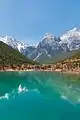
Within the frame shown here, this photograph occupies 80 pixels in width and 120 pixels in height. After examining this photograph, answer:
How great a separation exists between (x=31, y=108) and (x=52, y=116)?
941 cm

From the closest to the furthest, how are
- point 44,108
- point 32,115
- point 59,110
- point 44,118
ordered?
point 44,118, point 32,115, point 59,110, point 44,108

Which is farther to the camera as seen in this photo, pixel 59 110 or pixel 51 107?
pixel 51 107

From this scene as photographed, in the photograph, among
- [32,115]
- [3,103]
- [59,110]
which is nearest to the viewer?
[32,115]

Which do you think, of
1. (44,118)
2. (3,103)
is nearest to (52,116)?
(44,118)

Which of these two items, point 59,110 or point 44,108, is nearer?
point 59,110

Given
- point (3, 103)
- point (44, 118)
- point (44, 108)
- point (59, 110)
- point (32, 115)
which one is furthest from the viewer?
point (3, 103)

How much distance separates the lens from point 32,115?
45500 millimetres

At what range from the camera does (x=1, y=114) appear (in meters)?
46.1

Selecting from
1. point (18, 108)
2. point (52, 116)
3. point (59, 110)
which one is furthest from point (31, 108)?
point (52, 116)

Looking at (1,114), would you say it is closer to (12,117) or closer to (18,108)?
(12,117)

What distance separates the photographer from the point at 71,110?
50469 millimetres

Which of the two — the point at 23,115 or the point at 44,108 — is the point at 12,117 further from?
the point at 44,108

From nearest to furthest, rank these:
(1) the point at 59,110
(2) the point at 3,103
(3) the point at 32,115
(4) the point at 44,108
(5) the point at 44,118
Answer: (5) the point at 44,118, (3) the point at 32,115, (1) the point at 59,110, (4) the point at 44,108, (2) the point at 3,103

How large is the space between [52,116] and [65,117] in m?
2.24
